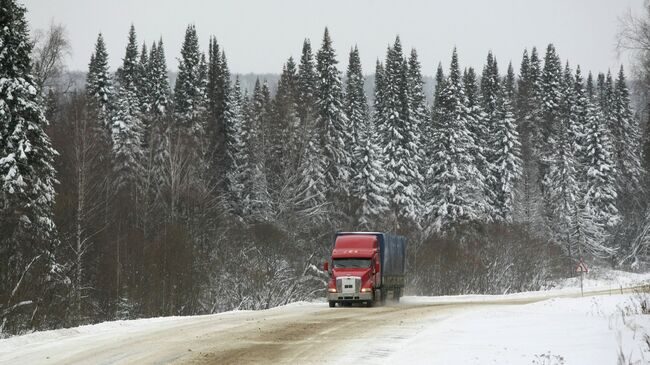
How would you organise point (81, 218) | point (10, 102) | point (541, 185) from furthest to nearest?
point (541, 185)
point (81, 218)
point (10, 102)

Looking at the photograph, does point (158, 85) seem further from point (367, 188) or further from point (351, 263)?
point (351, 263)

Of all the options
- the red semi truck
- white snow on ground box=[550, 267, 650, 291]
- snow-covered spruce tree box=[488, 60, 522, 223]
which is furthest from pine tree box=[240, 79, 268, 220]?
the red semi truck

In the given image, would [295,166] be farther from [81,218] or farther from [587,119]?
[587,119]

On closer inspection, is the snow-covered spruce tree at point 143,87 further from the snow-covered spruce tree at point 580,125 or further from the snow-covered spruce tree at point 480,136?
the snow-covered spruce tree at point 580,125

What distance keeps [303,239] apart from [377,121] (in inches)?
1117

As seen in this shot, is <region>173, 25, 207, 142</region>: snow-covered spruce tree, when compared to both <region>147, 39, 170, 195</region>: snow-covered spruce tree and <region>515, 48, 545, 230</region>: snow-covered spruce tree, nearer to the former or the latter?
<region>147, 39, 170, 195</region>: snow-covered spruce tree

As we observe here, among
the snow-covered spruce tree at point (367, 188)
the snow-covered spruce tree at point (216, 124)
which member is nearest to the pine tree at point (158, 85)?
the snow-covered spruce tree at point (216, 124)

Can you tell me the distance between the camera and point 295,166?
5672 centimetres

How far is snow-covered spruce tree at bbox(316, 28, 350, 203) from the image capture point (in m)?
56.4

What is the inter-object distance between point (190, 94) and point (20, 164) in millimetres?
38037

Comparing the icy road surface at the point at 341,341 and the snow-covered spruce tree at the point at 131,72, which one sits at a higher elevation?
the snow-covered spruce tree at the point at 131,72

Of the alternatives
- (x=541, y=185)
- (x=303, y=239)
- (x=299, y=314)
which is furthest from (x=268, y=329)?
(x=541, y=185)

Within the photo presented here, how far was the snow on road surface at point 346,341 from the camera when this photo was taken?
11.9m

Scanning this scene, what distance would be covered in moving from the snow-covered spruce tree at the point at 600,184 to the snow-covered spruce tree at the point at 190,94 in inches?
1519
